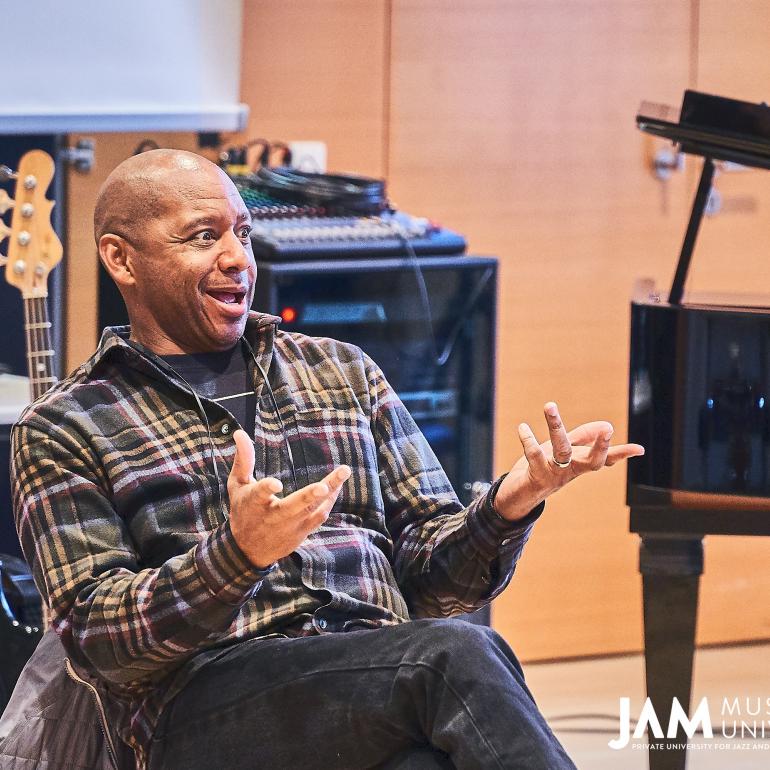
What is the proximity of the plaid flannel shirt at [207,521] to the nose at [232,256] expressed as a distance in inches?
4.1

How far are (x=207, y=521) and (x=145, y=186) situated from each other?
47 cm

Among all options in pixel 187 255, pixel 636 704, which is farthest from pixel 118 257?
A: pixel 636 704

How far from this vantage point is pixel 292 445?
1.96 metres

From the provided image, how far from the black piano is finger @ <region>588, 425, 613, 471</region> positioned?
2.56 feet

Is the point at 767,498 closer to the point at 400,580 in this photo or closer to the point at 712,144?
the point at 712,144

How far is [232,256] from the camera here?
77.5 inches

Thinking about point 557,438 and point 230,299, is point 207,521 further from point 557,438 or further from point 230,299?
point 557,438

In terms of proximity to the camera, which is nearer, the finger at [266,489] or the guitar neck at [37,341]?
the finger at [266,489]

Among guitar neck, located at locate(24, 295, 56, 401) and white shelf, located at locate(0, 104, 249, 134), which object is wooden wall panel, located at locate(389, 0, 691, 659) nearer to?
white shelf, located at locate(0, 104, 249, 134)

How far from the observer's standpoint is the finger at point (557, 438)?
5.85ft

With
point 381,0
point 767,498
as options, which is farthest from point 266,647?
point 381,0

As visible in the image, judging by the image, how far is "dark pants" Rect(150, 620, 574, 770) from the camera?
5.25ft

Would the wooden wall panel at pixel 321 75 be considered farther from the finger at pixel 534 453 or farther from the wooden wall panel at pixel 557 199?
the finger at pixel 534 453

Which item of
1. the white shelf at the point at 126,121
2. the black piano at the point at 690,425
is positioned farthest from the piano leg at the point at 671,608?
the white shelf at the point at 126,121
